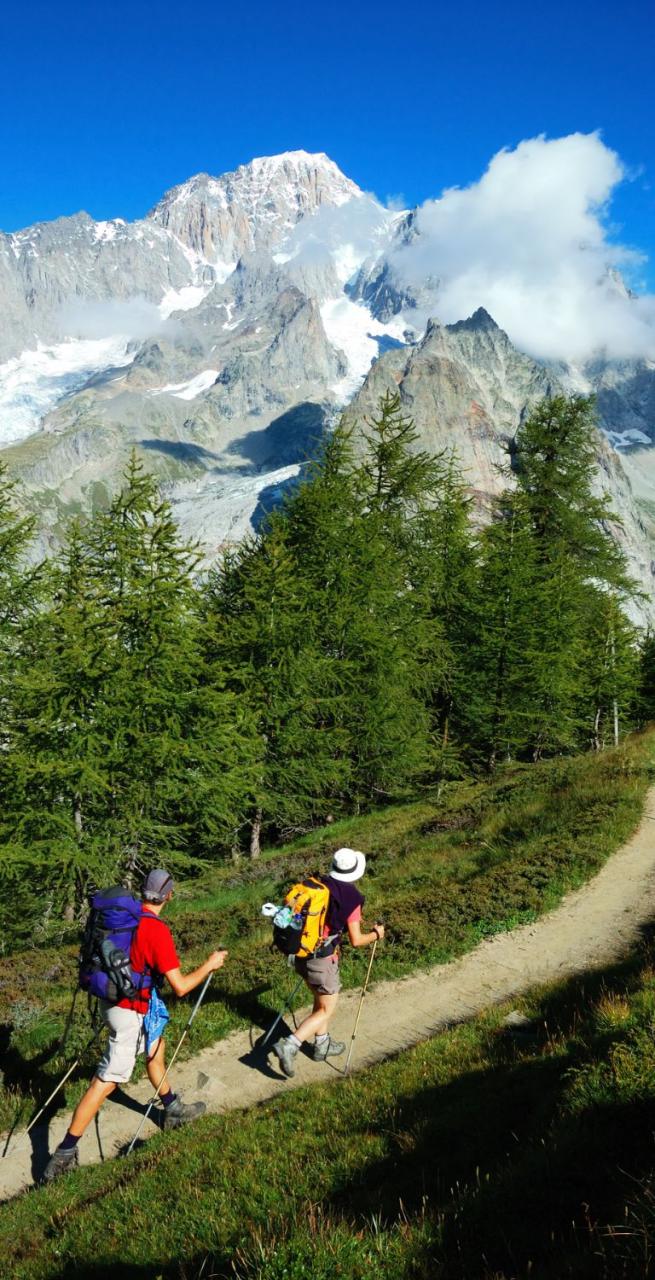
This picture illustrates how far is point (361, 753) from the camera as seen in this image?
22.6 metres

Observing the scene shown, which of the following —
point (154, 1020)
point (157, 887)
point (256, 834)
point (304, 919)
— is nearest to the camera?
point (157, 887)

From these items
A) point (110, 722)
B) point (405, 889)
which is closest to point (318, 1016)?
point (405, 889)

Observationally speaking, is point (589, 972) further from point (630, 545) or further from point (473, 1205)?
point (630, 545)

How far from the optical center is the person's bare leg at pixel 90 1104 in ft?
21.9

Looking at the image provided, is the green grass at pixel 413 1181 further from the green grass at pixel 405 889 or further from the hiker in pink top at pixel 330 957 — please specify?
the green grass at pixel 405 889

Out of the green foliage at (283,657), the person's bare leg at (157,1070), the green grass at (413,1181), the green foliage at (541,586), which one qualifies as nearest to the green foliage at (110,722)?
the green foliage at (283,657)

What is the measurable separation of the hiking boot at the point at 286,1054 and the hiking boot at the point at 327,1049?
426 mm

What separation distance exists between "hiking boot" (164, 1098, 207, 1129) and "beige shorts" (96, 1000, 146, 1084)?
87 centimetres

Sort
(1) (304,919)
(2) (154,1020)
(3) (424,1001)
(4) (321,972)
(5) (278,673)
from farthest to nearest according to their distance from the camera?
(5) (278,673) < (3) (424,1001) < (4) (321,972) < (1) (304,919) < (2) (154,1020)

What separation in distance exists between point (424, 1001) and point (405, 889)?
4.33 m

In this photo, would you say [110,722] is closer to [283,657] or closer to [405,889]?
[283,657]

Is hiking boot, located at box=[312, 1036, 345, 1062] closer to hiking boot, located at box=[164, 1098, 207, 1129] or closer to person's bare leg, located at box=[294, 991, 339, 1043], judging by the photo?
person's bare leg, located at box=[294, 991, 339, 1043]

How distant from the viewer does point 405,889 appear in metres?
13.7

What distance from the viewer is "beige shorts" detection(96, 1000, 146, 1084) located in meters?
6.67
